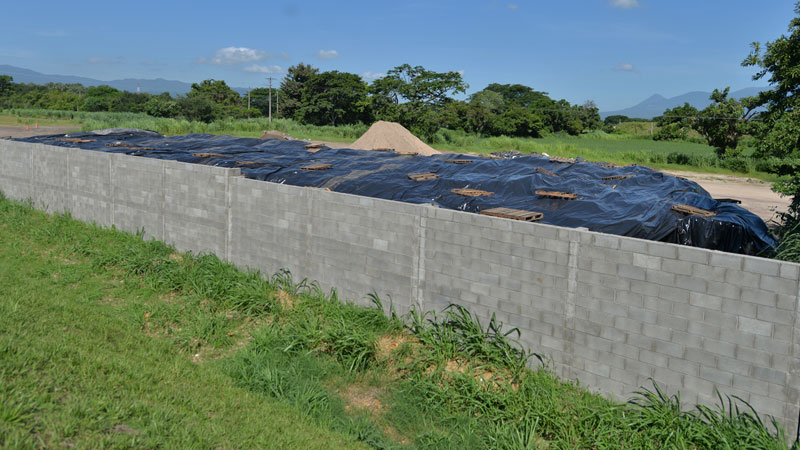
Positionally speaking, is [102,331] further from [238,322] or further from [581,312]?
[581,312]

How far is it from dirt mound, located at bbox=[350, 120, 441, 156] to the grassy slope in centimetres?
1656

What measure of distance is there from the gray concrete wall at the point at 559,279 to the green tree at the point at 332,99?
51.7m

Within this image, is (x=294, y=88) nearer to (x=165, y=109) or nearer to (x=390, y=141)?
(x=165, y=109)

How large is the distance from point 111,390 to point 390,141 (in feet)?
66.0

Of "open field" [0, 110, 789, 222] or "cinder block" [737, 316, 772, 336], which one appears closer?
"cinder block" [737, 316, 772, 336]

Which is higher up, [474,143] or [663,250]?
[474,143]

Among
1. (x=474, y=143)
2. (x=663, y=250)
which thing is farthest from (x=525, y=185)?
(x=474, y=143)

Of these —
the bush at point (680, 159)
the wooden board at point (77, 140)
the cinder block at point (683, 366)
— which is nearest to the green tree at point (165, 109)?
the wooden board at point (77, 140)

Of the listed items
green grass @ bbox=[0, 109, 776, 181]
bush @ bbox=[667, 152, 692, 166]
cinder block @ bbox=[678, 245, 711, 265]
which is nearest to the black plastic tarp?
cinder block @ bbox=[678, 245, 711, 265]

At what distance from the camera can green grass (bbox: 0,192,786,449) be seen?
5324 millimetres

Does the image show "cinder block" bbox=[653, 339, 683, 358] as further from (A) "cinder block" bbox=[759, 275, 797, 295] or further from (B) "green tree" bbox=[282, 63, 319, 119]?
(B) "green tree" bbox=[282, 63, 319, 119]

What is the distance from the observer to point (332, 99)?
62.4 m

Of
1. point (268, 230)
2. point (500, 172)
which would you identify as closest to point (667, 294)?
point (268, 230)

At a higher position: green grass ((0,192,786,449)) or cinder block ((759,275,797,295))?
cinder block ((759,275,797,295))
